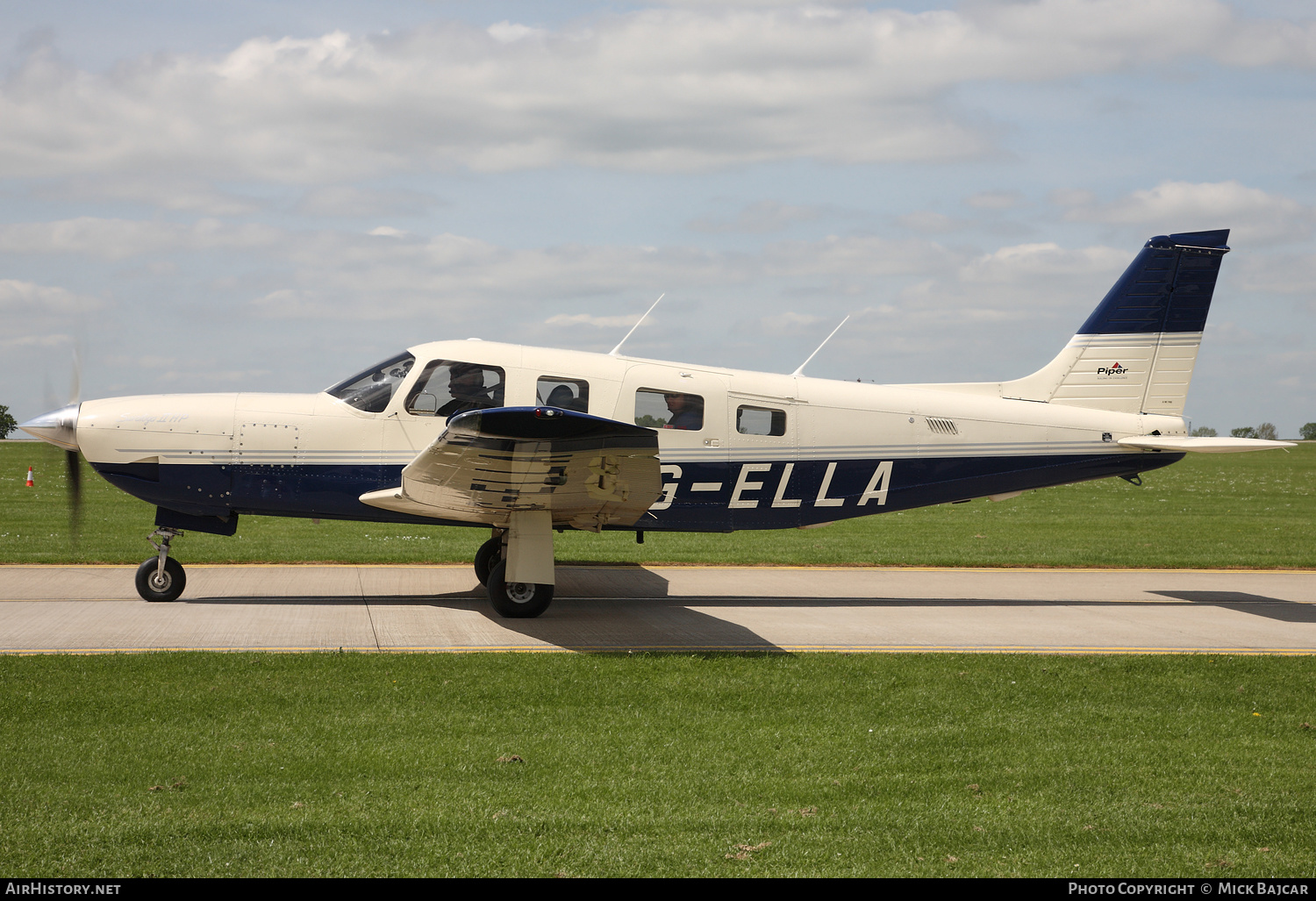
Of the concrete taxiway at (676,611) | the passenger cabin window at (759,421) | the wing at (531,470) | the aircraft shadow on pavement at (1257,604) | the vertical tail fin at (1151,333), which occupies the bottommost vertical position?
the concrete taxiway at (676,611)

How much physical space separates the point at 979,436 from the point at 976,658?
375 centimetres

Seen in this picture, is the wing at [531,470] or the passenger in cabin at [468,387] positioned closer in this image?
the wing at [531,470]

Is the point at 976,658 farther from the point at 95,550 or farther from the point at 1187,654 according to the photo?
the point at 95,550

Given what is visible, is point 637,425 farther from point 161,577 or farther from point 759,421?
point 161,577

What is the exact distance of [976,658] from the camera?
8.84 meters

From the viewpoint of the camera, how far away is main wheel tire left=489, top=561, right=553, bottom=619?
34.1ft

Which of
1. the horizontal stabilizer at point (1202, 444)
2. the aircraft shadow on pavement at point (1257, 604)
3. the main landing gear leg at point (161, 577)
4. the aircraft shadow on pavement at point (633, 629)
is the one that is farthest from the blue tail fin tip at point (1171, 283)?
the main landing gear leg at point (161, 577)

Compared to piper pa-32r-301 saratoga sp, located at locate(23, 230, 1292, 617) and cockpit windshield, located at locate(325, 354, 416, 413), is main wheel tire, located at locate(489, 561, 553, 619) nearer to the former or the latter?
piper pa-32r-301 saratoga sp, located at locate(23, 230, 1292, 617)

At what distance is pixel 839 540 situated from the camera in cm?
1881

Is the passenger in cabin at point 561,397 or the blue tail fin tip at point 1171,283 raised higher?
the blue tail fin tip at point 1171,283

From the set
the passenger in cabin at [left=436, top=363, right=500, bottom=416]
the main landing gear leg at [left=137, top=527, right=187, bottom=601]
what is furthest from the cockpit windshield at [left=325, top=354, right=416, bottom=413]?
the main landing gear leg at [left=137, top=527, right=187, bottom=601]

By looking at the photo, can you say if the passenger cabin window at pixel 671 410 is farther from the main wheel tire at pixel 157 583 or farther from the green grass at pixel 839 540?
the main wheel tire at pixel 157 583

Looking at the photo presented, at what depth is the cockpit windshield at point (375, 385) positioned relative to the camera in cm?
1070

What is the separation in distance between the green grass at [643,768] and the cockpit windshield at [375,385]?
3.32 meters
